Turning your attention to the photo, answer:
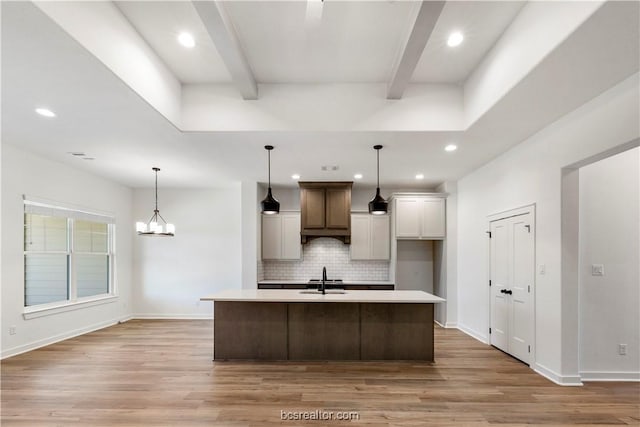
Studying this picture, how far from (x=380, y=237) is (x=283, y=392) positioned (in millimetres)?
4016

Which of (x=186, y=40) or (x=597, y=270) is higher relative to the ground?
(x=186, y=40)

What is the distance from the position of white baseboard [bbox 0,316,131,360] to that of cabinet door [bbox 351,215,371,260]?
4.74 metres

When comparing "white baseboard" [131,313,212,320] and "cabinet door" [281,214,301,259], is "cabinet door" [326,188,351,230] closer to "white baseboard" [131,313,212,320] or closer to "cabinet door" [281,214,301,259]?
"cabinet door" [281,214,301,259]

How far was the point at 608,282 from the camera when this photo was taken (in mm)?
3748

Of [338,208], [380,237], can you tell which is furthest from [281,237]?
[380,237]

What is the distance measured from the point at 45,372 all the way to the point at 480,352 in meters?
5.36

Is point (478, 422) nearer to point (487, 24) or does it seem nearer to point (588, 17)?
point (588, 17)

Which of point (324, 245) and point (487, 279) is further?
point (324, 245)

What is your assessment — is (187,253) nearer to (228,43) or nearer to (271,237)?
(271,237)

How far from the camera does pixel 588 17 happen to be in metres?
2.06

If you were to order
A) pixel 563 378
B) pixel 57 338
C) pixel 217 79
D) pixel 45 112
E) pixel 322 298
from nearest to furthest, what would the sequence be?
pixel 45 112 < pixel 563 378 < pixel 217 79 < pixel 322 298 < pixel 57 338

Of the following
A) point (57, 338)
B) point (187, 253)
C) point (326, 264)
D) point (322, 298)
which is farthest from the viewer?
point (187, 253)

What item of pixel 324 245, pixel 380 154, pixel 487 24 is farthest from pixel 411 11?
pixel 324 245

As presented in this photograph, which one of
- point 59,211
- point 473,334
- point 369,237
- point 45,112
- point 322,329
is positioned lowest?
point 473,334
